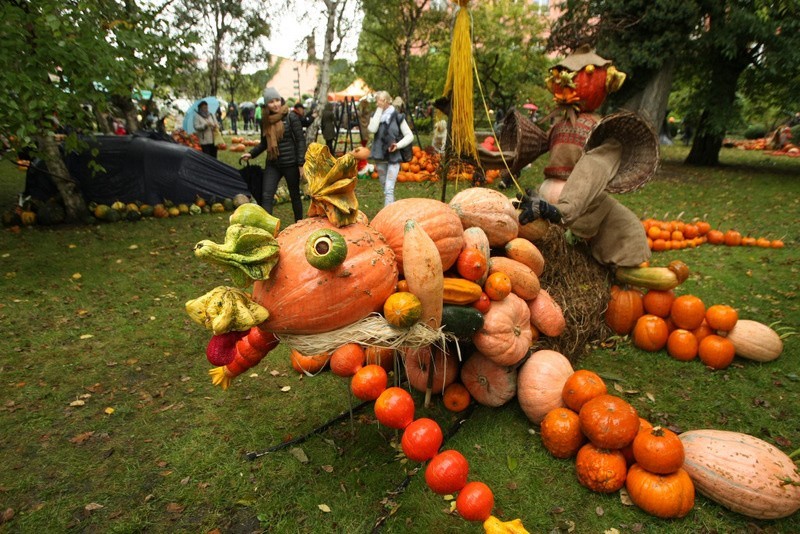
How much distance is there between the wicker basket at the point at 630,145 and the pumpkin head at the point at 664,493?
6.46 ft

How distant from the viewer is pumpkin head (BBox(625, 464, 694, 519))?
8.17 feet

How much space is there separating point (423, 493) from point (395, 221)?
1.72 m

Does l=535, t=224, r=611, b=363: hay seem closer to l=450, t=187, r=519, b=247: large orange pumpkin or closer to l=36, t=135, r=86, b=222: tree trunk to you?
A: l=450, t=187, r=519, b=247: large orange pumpkin

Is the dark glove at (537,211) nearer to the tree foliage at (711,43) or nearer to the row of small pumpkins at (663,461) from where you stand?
the row of small pumpkins at (663,461)

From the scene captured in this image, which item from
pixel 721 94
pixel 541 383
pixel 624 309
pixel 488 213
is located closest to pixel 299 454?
pixel 541 383

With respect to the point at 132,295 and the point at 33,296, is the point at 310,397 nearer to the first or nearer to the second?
the point at 132,295

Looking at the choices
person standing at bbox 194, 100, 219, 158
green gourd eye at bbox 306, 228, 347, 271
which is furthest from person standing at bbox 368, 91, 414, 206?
green gourd eye at bbox 306, 228, 347, 271

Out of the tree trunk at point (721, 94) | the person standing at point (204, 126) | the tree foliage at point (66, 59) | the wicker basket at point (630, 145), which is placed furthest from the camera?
the tree trunk at point (721, 94)

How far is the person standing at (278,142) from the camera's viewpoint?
716cm

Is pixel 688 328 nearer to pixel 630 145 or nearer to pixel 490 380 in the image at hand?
pixel 630 145

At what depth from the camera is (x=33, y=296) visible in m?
5.57

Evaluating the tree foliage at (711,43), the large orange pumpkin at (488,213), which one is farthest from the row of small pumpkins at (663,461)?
the tree foliage at (711,43)

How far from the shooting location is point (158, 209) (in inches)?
361

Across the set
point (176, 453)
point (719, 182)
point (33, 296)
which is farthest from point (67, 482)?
point (719, 182)
